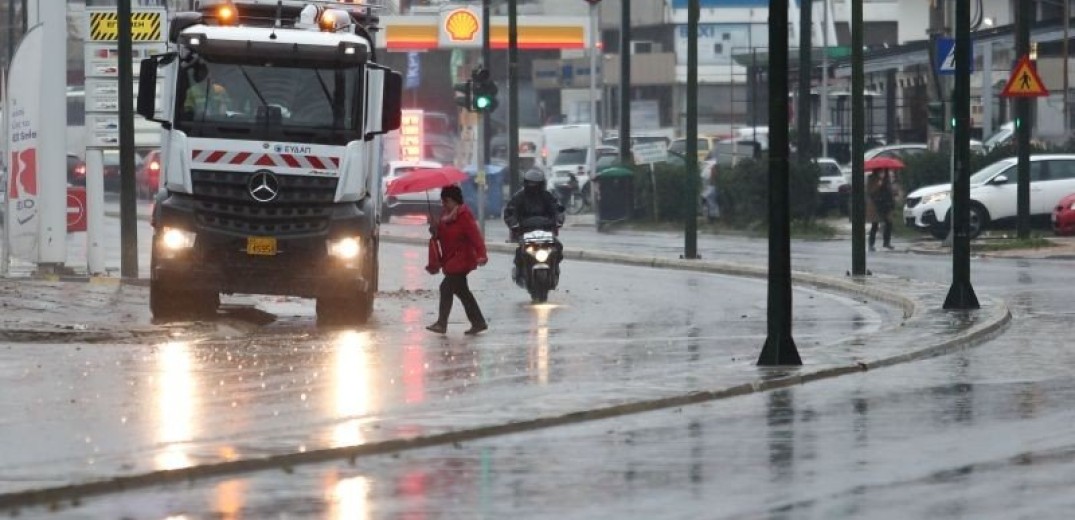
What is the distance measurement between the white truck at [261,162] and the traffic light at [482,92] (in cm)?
2086

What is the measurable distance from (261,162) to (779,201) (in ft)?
22.3

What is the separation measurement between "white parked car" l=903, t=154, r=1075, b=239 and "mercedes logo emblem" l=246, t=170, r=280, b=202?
22.9 metres

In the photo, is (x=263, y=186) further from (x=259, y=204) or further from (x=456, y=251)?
(x=456, y=251)

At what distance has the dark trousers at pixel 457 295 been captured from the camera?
73.3 ft

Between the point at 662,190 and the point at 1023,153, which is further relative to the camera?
the point at 662,190

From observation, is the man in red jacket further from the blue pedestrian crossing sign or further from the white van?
the white van

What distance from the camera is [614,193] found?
176ft

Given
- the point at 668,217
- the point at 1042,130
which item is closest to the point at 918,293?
the point at 668,217

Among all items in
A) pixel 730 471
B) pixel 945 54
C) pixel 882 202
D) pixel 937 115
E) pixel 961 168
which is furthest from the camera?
pixel 882 202

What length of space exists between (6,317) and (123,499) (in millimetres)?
11431

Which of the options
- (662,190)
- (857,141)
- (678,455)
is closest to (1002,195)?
(662,190)

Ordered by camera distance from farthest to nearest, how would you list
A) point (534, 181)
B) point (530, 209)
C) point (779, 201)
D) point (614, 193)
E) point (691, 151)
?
point (614, 193), point (691, 151), point (530, 209), point (534, 181), point (779, 201)

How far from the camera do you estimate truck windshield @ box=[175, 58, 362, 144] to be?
2330 cm

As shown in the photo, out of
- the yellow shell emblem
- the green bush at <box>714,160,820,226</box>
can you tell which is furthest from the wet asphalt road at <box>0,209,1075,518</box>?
the yellow shell emblem
